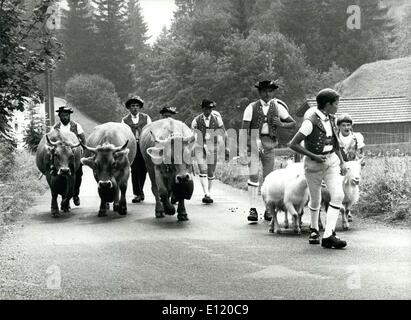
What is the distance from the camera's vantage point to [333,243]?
1041cm

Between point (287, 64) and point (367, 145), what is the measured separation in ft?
54.9

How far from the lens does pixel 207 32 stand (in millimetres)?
60438

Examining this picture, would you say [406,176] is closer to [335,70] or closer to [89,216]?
[89,216]

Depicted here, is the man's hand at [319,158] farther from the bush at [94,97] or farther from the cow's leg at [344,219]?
the bush at [94,97]

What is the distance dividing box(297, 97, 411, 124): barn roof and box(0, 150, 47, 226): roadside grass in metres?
26.6

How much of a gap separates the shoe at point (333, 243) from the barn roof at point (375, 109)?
120 ft

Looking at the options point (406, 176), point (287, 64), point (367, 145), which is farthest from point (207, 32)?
point (406, 176)

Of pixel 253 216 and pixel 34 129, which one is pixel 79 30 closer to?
pixel 34 129

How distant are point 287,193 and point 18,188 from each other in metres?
8.92

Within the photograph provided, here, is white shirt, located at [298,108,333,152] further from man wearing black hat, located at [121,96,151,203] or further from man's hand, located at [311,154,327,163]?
man wearing black hat, located at [121,96,151,203]

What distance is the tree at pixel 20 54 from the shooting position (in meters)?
17.2

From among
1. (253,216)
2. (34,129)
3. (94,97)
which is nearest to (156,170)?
(253,216)

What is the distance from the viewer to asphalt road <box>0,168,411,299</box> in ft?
25.5

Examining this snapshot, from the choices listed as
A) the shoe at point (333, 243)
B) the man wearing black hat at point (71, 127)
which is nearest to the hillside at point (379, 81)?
the man wearing black hat at point (71, 127)
